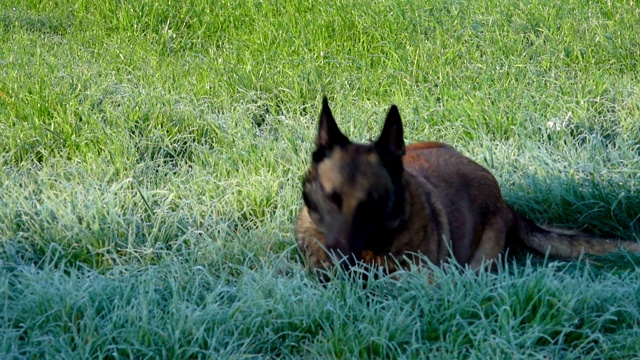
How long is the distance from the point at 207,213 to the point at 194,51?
12.6ft

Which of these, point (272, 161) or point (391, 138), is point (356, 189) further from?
point (272, 161)

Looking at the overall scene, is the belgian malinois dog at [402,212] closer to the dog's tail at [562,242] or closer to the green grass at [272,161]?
the dog's tail at [562,242]

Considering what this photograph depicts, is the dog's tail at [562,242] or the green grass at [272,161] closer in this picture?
the green grass at [272,161]

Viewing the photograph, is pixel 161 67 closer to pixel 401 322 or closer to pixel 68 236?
pixel 68 236

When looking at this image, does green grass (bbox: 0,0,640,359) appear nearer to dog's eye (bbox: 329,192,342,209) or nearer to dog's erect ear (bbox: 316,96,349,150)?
dog's eye (bbox: 329,192,342,209)

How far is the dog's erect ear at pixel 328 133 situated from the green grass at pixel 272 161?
66cm

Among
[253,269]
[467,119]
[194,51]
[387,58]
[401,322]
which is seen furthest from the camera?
[194,51]

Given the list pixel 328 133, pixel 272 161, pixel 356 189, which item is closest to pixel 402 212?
pixel 356 189

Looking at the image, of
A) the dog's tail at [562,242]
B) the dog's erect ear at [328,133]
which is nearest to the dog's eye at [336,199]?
the dog's erect ear at [328,133]

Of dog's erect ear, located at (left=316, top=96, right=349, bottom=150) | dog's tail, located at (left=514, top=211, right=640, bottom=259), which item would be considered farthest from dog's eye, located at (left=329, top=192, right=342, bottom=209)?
dog's tail, located at (left=514, top=211, right=640, bottom=259)

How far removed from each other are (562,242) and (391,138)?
4.30ft

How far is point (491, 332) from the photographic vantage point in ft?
12.5

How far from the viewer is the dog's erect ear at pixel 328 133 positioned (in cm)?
426

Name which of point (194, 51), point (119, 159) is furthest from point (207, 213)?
point (194, 51)
